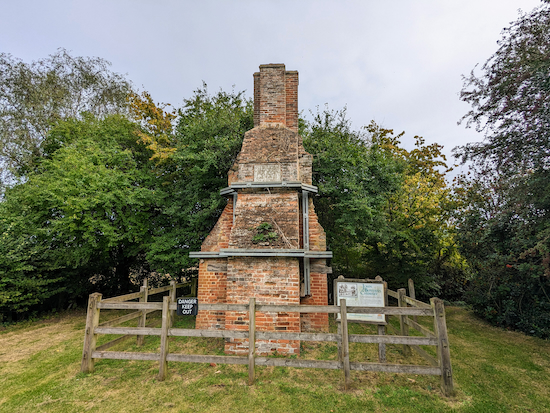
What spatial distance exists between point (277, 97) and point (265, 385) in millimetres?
7387

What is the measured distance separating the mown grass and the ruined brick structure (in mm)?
965

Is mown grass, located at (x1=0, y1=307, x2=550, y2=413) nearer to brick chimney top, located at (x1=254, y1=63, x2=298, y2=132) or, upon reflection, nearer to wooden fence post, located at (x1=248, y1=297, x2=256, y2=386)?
wooden fence post, located at (x1=248, y1=297, x2=256, y2=386)

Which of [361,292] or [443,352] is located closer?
[443,352]

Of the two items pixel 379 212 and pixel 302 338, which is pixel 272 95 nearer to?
pixel 379 212

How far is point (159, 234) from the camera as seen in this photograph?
9648mm

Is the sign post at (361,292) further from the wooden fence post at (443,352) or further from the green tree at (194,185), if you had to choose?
the green tree at (194,185)

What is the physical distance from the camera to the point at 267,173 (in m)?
7.16

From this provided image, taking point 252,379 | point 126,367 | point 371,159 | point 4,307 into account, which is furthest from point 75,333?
point 371,159

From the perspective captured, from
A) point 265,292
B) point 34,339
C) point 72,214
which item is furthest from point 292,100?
point 34,339

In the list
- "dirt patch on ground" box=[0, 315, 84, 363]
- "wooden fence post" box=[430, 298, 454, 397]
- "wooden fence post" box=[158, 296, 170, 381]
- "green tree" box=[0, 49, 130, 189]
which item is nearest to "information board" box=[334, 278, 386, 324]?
"wooden fence post" box=[430, 298, 454, 397]

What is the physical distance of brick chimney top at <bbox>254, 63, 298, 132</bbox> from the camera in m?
8.17

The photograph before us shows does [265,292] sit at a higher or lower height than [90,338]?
higher

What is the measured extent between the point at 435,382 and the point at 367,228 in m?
4.83

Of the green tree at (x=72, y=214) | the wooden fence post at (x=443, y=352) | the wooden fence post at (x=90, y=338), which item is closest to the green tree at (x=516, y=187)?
the wooden fence post at (x=443, y=352)
